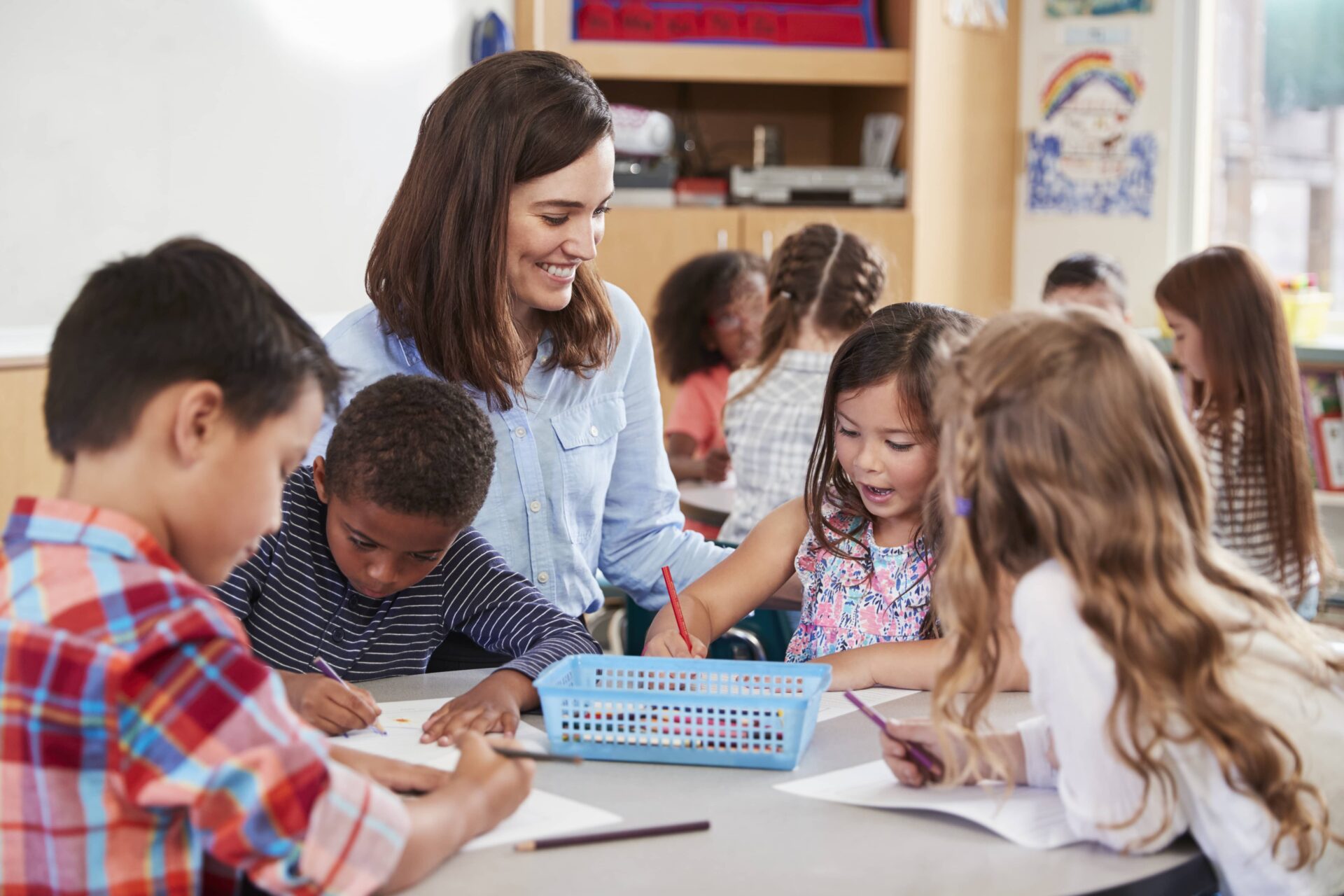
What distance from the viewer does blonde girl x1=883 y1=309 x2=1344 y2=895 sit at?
3.28ft

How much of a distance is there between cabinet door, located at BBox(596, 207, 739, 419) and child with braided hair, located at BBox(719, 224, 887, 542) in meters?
1.13

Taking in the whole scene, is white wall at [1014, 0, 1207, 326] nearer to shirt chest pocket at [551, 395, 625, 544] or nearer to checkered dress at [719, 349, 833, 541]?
checkered dress at [719, 349, 833, 541]

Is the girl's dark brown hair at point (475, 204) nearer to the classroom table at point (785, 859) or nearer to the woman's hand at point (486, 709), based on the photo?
the woman's hand at point (486, 709)

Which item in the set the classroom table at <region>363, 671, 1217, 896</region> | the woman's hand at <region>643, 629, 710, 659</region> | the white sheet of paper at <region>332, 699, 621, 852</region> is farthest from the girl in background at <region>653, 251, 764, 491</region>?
the classroom table at <region>363, 671, 1217, 896</region>

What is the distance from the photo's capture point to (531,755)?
111 centimetres

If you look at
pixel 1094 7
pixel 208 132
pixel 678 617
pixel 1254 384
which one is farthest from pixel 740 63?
pixel 678 617

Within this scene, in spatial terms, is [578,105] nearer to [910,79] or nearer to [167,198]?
[167,198]

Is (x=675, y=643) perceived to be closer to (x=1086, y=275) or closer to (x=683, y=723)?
(x=683, y=723)

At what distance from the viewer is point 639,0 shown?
421 cm

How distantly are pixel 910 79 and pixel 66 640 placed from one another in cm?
378

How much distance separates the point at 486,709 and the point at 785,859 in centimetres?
40

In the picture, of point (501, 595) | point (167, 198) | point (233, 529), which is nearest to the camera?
point (233, 529)

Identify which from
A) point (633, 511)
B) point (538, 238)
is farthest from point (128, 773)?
Result: point (633, 511)

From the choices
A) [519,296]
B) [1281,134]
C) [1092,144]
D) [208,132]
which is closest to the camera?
[519,296]
